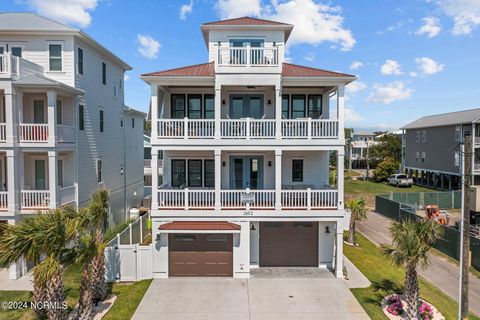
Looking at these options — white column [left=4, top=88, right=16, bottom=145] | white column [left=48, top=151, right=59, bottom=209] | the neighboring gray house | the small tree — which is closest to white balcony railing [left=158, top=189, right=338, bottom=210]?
white column [left=48, top=151, right=59, bottom=209]

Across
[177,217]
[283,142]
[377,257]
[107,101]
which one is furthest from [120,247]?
[377,257]

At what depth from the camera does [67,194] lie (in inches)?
658

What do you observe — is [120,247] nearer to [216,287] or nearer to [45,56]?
[216,287]

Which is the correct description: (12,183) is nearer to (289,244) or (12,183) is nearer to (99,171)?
(99,171)

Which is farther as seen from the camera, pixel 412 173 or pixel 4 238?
pixel 412 173

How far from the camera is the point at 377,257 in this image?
1733 centimetres

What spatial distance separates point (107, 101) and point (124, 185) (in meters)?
6.87

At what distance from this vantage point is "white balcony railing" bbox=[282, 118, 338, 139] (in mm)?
14719

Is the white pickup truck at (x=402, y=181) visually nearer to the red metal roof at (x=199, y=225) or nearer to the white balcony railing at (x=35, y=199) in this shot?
the red metal roof at (x=199, y=225)

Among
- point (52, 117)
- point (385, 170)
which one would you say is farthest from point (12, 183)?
point (385, 170)

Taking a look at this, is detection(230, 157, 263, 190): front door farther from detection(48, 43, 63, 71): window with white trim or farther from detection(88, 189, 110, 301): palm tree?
detection(48, 43, 63, 71): window with white trim

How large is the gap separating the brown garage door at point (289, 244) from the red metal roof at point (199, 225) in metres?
2.02

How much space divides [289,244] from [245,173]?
4.22 m

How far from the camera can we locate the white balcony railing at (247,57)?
14.5 m
